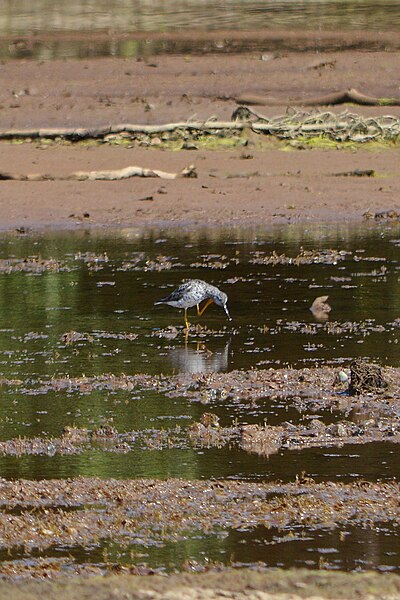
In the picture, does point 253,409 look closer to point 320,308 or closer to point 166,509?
point 166,509

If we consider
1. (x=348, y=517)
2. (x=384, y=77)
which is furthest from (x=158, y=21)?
(x=348, y=517)

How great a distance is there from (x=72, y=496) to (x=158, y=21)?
3026cm

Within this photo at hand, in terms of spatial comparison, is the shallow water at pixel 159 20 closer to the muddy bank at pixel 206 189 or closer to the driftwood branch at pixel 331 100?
the driftwood branch at pixel 331 100

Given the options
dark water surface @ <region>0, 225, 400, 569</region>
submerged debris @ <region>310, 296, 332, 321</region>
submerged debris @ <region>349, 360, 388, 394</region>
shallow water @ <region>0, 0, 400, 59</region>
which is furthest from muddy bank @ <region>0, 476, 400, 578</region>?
shallow water @ <region>0, 0, 400, 59</region>

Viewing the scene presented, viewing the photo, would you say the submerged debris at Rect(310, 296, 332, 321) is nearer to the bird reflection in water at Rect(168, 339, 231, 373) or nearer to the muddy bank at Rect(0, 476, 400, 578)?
the bird reflection in water at Rect(168, 339, 231, 373)

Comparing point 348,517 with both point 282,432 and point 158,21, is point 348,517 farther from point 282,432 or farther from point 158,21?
point 158,21

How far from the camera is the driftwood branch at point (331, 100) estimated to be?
2616cm

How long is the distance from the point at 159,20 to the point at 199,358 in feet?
88.8

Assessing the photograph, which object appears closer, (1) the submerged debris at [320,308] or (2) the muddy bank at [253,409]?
(2) the muddy bank at [253,409]

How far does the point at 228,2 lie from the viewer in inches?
1614

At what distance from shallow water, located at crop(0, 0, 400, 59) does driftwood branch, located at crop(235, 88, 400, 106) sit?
5.73 meters

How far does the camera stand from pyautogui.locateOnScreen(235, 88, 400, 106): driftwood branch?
85.8ft

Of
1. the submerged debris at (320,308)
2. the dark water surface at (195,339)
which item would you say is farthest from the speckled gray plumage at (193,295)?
the submerged debris at (320,308)

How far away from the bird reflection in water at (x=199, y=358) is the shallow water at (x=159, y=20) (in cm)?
2094
